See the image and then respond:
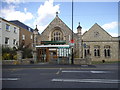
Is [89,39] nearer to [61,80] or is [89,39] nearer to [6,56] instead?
[6,56]

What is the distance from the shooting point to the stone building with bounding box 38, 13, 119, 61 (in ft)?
92.5

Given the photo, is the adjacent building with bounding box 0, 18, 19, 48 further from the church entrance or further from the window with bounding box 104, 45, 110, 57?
the window with bounding box 104, 45, 110, 57

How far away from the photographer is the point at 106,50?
2867 centimetres

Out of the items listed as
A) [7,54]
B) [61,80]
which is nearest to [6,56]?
[7,54]

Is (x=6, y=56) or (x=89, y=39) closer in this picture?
(x=6, y=56)

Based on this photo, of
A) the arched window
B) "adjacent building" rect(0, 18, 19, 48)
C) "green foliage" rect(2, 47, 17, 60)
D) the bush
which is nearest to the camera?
the bush

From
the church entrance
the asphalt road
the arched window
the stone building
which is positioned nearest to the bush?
the church entrance

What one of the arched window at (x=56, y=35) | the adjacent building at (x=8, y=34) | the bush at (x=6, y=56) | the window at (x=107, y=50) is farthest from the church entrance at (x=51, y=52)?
the window at (x=107, y=50)

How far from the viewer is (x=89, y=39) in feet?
96.0

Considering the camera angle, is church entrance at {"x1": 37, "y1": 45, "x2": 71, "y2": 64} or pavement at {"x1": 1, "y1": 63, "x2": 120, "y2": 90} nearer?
pavement at {"x1": 1, "y1": 63, "x2": 120, "y2": 90}

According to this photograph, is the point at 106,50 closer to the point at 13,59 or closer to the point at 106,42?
the point at 106,42

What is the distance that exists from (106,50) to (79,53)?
24.0 feet

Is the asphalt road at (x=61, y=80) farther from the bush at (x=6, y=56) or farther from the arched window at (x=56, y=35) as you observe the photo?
the arched window at (x=56, y=35)

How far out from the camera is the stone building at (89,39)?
28.2 metres
